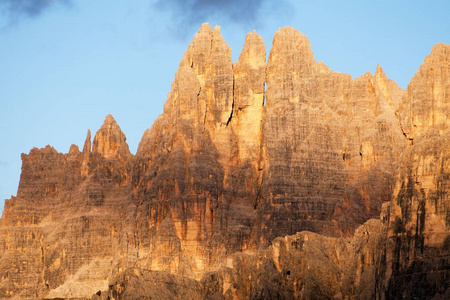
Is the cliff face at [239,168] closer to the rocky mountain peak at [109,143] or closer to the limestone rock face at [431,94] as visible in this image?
A: the limestone rock face at [431,94]

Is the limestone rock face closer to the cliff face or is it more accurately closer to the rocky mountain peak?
the cliff face

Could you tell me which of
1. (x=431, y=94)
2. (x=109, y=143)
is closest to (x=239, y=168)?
(x=431, y=94)

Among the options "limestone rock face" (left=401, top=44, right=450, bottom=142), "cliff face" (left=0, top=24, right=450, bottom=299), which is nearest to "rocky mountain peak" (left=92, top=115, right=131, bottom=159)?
"cliff face" (left=0, top=24, right=450, bottom=299)

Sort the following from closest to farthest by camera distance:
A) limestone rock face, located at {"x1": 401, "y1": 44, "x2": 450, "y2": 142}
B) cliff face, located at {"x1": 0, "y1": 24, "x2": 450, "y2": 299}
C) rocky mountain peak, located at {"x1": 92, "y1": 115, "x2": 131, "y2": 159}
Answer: limestone rock face, located at {"x1": 401, "y1": 44, "x2": 450, "y2": 142} → cliff face, located at {"x1": 0, "y1": 24, "x2": 450, "y2": 299} → rocky mountain peak, located at {"x1": 92, "y1": 115, "x2": 131, "y2": 159}

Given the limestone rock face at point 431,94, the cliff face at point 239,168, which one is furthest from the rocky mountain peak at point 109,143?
the limestone rock face at point 431,94

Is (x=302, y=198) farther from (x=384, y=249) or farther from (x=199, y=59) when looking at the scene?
→ (x=384, y=249)

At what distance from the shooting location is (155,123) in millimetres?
176125

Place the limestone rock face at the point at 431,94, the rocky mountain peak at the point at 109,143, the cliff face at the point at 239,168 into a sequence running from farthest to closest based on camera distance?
the rocky mountain peak at the point at 109,143 → the cliff face at the point at 239,168 → the limestone rock face at the point at 431,94

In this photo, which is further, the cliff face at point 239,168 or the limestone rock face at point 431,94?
the cliff face at point 239,168

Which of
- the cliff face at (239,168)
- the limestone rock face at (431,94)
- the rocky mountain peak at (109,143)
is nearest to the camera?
the limestone rock face at (431,94)

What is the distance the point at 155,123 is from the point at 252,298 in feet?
148

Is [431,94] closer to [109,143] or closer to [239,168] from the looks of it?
[239,168]

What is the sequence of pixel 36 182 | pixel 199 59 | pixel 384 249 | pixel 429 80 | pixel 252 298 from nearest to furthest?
pixel 384 249 → pixel 252 298 → pixel 429 80 → pixel 199 59 → pixel 36 182

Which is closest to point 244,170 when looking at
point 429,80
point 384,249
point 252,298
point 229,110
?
point 229,110
